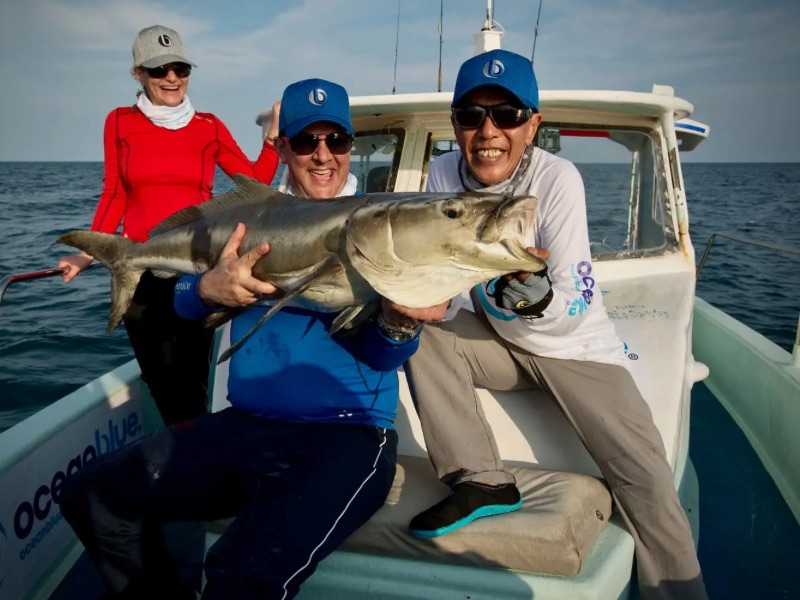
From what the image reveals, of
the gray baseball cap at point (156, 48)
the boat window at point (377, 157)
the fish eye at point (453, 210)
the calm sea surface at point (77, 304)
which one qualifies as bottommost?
the calm sea surface at point (77, 304)

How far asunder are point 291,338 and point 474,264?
0.99 meters

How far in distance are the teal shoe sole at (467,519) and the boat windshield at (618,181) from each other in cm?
240

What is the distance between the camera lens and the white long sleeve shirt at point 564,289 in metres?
2.64

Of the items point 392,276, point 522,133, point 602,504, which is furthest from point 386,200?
point 602,504

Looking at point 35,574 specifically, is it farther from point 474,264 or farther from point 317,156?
point 474,264

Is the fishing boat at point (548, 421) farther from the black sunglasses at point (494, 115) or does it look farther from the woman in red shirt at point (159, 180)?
the black sunglasses at point (494, 115)

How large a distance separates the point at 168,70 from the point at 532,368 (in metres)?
2.68

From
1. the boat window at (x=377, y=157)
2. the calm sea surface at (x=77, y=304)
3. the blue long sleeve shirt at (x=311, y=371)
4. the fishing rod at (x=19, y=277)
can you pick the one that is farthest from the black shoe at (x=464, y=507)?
the calm sea surface at (x=77, y=304)

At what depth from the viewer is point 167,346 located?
3.64 meters

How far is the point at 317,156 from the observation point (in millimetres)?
2750

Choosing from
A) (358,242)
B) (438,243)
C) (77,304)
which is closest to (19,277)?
(358,242)

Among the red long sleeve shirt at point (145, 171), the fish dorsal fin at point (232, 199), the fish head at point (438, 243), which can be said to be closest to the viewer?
the fish head at point (438, 243)

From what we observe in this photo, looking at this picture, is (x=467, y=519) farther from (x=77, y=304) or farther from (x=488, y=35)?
(x=77, y=304)

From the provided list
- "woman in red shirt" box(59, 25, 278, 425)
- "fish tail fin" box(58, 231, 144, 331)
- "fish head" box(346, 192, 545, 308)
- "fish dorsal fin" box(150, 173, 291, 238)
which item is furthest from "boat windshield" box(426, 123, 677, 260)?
"fish head" box(346, 192, 545, 308)
